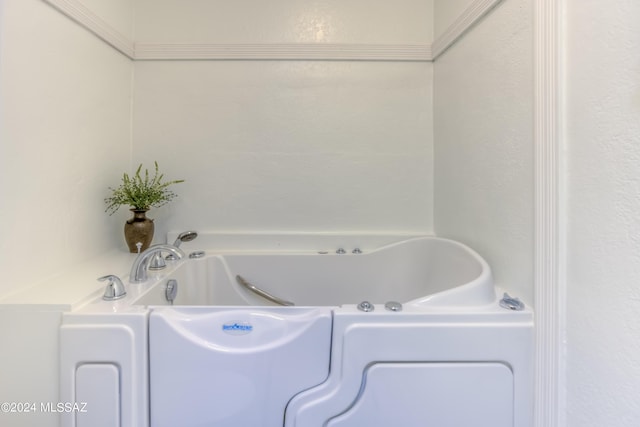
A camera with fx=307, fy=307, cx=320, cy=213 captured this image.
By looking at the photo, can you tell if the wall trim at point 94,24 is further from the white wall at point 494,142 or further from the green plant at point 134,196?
the white wall at point 494,142

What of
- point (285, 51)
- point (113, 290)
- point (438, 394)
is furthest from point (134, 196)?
point (438, 394)

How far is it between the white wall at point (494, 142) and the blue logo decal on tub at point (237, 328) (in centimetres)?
87

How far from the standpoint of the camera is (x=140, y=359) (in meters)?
0.88

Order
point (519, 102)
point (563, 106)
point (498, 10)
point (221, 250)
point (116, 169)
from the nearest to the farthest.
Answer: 1. point (563, 106)
2. point (519, 102)
3. point (498, 10)
4. point (116, 169)
5. point (221, 250)

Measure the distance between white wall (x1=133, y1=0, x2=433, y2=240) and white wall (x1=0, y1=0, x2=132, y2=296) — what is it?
1.06 feet

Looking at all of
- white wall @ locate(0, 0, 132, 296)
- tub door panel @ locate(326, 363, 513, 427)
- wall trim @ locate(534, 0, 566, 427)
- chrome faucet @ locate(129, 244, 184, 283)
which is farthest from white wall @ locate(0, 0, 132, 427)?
wall trim @ locate(534, 0, 566, 427)

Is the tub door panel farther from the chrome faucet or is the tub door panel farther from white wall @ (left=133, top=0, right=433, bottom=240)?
white wall @ (left=133, top=0, right=433, bottom=240)

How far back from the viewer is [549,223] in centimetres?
86

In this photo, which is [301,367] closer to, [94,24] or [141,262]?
[141,262]

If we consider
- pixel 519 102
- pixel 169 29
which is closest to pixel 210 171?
pixel 169 29

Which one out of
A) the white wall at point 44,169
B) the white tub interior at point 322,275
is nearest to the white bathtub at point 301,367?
the white wall at point 44,169

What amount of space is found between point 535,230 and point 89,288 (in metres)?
1.44

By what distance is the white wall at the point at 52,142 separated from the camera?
990 mm

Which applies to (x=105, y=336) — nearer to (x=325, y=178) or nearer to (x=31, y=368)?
(x=31, y=368)
